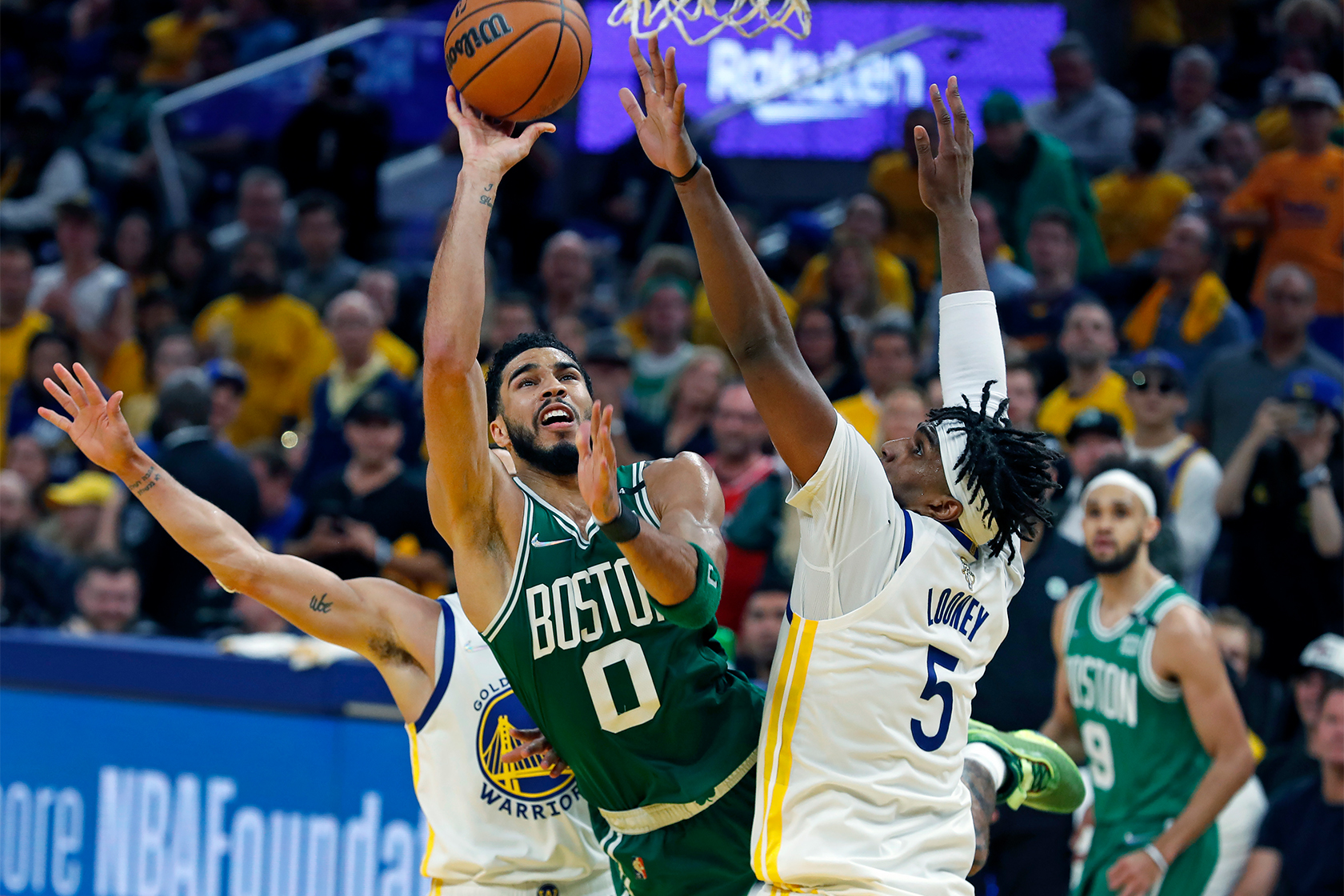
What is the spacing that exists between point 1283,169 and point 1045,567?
11.7ft

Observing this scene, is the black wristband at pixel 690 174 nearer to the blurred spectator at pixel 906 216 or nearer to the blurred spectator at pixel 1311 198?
the blurred spectator at pixel 1311 198

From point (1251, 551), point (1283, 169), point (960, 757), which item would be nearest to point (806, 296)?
point (1283, 169)

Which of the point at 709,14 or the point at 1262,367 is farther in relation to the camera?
the point at 1262,367

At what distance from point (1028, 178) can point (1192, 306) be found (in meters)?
1.36

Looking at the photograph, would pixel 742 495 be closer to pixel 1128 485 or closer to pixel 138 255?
pixel 1128 485

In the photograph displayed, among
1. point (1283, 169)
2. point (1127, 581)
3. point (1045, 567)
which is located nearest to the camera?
point (1127, 581)

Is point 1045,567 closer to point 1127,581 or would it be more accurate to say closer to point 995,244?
point 1127,581

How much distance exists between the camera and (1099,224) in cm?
1045

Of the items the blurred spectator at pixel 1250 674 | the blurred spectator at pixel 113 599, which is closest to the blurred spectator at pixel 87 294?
the blurred spectator at pixel 113 599

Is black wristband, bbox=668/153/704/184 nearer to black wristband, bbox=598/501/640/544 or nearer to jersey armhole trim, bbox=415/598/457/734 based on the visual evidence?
black wristband, bbox=598/501/640/544

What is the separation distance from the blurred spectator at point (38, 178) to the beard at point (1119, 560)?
9.83 m

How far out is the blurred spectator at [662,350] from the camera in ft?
30.2

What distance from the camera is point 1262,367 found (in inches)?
314

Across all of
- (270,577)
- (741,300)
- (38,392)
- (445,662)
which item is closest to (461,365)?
(741,300)
